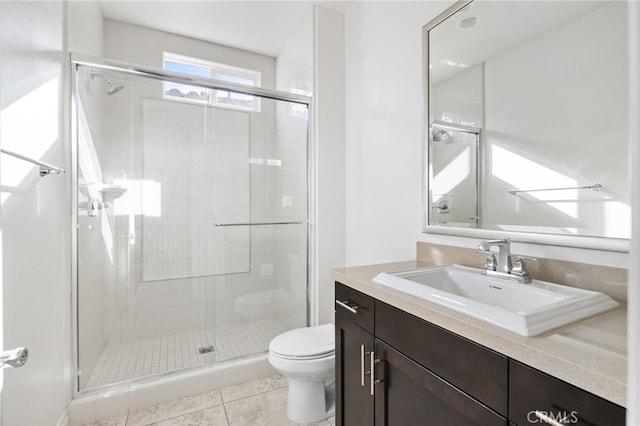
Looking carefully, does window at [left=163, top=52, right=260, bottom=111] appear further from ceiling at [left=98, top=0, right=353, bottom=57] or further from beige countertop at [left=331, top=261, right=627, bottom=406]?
beige countertop at [left=331, top=261, right=627, bottom=406]

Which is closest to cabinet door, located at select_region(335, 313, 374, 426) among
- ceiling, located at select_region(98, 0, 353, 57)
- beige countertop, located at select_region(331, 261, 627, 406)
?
beige countertop, located at select_region(331, 261, 627, 406)

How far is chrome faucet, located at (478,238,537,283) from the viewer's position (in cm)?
107

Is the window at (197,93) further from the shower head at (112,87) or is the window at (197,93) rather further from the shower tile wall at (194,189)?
the shower head at (112,87)

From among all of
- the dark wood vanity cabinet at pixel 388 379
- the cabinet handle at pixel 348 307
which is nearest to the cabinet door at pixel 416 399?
the dark wood vanity cabinet at pixel 388 379

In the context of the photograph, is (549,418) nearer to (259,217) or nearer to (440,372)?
(440,372)

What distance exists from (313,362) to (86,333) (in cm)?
141

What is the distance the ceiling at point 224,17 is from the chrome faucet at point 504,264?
2091 mm

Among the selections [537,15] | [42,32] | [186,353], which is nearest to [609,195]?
[537,15]

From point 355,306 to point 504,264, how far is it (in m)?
0.60

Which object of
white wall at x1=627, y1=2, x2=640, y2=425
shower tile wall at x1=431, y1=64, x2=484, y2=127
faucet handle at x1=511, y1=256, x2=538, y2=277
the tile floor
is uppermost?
shower tile wall at x1=431, y1=64, x2=484, y2=127

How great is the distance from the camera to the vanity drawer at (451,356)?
71cm

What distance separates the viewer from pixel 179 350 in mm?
2217

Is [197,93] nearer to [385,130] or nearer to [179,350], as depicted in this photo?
[385,130]

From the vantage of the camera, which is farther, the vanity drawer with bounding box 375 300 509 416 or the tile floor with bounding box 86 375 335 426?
the tile floor with bounding box 86 375 335 426
